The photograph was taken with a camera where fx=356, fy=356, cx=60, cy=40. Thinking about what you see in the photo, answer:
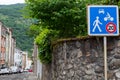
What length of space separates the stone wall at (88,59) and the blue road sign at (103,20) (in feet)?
5.14

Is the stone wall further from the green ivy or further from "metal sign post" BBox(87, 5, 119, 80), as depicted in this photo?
the green ivy

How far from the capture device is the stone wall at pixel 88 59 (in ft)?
31.4

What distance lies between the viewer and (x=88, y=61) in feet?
33.5

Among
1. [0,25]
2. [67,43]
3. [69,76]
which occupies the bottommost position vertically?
[69,76]

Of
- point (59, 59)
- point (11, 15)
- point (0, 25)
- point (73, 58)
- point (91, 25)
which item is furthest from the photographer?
point (11, 15)

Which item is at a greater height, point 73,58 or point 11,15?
point 11,15

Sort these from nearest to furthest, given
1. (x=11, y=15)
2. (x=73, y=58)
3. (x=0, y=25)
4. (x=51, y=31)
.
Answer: (x=73, y=58) < (x=51, y=31) < (x=0, y=25) < (x=11, y=15)

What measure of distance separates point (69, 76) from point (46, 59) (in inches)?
217

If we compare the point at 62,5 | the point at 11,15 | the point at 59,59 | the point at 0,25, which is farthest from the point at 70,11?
the point at 11,15

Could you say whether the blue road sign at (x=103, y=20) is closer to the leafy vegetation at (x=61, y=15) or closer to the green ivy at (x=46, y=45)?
the leafy vegetation at (x=61, y=15)

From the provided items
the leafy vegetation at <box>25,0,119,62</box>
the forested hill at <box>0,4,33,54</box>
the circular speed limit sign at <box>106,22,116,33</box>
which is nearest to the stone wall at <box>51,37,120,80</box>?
the circular speed limit sign at <box>106,22,116,33</box>

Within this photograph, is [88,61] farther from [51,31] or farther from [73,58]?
[51,31]

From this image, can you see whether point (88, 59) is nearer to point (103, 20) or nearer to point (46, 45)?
point (103, 20)

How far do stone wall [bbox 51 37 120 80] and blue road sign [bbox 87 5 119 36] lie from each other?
1567mm
